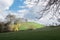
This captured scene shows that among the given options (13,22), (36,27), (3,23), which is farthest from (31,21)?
(3,23)

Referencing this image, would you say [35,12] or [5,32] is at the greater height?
[35,12]

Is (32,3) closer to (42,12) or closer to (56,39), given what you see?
(42,12)

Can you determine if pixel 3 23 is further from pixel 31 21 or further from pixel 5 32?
pixel 31 21

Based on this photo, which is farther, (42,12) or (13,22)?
(42,12)

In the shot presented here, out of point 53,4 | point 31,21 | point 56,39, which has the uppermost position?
point 53,4

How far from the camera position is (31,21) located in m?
4.51

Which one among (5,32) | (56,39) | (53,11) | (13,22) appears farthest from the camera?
(53,11)

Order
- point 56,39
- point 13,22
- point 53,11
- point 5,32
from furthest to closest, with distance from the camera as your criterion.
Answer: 1. point 53,11
2. point 13,22
3. point 5,32
4. point 56,39

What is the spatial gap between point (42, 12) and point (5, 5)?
113 centimetres

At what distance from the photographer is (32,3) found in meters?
4.93

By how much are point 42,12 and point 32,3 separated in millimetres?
446

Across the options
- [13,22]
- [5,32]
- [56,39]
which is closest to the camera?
[56,39]

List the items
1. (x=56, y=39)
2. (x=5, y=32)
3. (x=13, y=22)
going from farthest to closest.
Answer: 1. (x=13, y=22)
2. (x=5, y=32)
3. (x=56, y=39)

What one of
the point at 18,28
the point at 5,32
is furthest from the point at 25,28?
the point at 5,32
